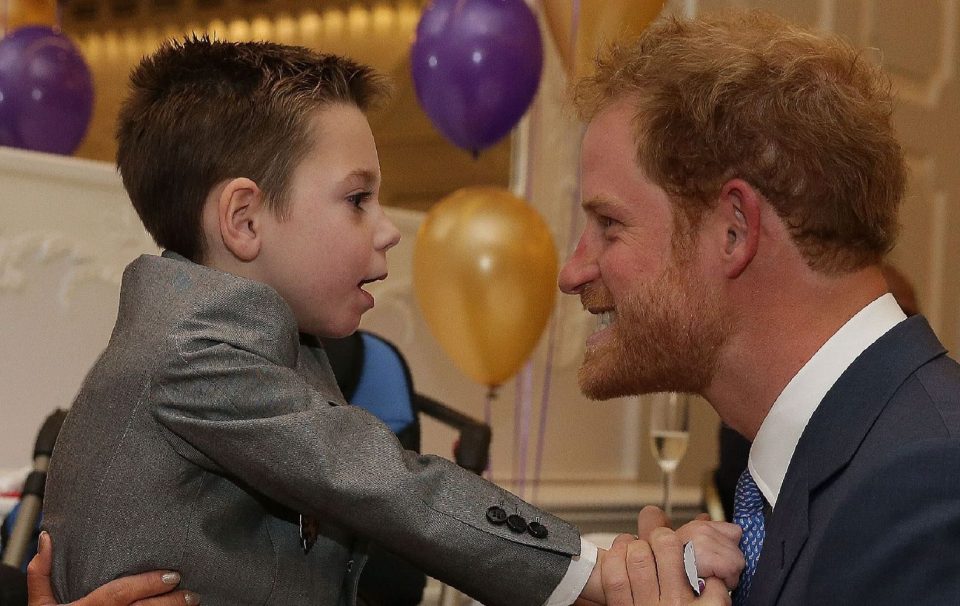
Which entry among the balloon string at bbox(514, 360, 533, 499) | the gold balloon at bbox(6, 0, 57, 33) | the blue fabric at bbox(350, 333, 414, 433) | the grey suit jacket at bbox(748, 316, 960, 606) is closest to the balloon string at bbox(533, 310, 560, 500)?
the balloon string at bbox(514, 360, 533, 499)

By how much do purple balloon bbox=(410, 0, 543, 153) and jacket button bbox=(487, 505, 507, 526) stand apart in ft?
5.32

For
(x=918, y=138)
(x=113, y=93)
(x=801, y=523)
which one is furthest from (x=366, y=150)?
(x=918, y=138)

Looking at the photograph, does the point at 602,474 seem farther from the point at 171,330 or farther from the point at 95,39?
the point at 171,330

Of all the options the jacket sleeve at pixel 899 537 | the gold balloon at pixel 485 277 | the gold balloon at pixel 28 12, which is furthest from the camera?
the gold balloon at pixel 28 12

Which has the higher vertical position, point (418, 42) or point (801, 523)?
point (418, 42)

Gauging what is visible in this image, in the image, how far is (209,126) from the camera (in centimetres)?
135

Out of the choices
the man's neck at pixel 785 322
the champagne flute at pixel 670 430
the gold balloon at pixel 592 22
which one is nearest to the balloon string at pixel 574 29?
the gold balloon at pixel 592 22

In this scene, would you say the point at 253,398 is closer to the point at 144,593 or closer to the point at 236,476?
the point at 236,476

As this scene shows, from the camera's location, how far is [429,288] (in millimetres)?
2721

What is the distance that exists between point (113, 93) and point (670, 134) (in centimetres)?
341

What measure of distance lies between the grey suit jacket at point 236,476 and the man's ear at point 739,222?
330 mm

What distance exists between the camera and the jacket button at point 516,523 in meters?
1.19

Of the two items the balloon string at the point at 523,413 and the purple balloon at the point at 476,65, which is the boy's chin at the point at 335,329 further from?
the balloon string at the point at 523,413

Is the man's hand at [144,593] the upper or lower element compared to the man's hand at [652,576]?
lower
